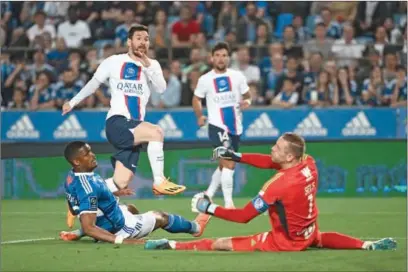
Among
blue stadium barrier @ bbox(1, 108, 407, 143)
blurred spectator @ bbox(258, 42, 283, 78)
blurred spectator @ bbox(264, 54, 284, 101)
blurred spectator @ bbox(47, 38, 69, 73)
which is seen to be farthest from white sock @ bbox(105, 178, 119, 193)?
blurred spectator @ bbox(47, 38, 69, 73)

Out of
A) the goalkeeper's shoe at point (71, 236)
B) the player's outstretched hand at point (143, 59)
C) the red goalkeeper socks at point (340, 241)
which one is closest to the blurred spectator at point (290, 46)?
the player's outstretched hand at point (143, 59)

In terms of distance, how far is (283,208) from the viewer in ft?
32.5

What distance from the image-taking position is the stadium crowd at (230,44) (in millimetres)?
20281

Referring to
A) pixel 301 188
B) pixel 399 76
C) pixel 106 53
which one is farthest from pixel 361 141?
pixel 301 188

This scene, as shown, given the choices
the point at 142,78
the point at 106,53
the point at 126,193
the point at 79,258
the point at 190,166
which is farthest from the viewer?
the point at 106,53

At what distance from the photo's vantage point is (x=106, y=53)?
2119 cm

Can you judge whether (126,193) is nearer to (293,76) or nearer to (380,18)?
(293,76)

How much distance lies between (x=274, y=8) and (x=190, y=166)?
4470 millimetres

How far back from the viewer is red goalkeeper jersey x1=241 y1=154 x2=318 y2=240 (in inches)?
388

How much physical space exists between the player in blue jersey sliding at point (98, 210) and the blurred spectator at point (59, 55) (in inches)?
398

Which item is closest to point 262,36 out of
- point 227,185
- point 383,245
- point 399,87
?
point 399,87

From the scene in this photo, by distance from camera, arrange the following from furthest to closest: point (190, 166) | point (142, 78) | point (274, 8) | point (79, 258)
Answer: point (274, 8) → point (190, 166) → point (142, 78) → point (79, 258)

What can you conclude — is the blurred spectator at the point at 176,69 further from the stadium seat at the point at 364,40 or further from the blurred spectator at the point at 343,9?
the blurred spectator at the point at 343,9

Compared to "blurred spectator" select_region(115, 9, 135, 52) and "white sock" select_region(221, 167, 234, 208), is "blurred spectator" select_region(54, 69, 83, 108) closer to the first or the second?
"blurred spectator" select_region(115, 9, 135, 52)
